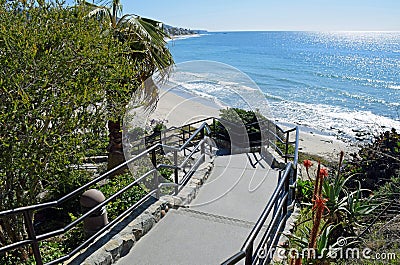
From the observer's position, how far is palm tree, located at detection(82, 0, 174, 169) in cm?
671

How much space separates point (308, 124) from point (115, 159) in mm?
19786

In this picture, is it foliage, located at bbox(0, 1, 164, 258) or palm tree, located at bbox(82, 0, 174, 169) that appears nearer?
foliage, located at bbox(0, 1, 164, 258)

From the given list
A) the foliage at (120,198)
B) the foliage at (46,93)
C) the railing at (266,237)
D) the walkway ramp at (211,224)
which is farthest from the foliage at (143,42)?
the railing at (266,237)

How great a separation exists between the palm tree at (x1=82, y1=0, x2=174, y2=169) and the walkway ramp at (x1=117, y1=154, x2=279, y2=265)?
7.17 feet

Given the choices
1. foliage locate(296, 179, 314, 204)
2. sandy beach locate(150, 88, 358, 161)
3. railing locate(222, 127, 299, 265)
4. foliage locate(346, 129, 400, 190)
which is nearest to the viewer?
railing locate(222, 127, 299, 265)

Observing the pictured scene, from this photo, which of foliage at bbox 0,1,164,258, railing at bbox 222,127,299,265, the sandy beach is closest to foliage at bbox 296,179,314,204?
railing at bbox 222,127,299,265

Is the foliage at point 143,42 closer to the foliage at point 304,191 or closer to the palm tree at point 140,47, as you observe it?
the palm tree at point 140,47

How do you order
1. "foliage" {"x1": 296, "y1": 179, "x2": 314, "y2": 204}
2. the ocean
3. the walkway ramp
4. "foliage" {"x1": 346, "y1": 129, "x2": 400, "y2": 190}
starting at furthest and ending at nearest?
the ocean, "foliage" {"x1": 346, "y1": 129, "x2": 400, "y2": 190}, "foliage" {"x1": 296, "y1": 179, "x2": 314, "y2": 204}, the walkway ramp

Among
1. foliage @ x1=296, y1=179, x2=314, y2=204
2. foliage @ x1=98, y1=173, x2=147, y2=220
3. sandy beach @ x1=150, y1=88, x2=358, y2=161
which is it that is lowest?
sandy beach @ x1=150, y1=88, x2=358, y2=161

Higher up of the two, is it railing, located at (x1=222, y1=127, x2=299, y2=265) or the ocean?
railing, located at (x1=222, y1=127, x2=299, y2=265)

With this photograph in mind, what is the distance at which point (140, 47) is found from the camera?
679cm

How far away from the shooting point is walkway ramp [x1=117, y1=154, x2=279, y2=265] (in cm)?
380

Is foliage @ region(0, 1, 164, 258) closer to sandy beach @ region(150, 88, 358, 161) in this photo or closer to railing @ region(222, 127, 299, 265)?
railing @ region(222, 127, 299, 265)

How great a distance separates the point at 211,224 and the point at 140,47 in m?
3.92
